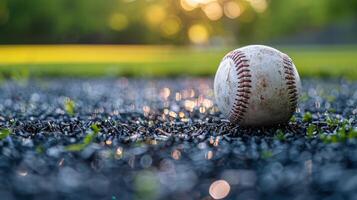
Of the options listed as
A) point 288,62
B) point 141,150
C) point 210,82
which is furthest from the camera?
point 210,82

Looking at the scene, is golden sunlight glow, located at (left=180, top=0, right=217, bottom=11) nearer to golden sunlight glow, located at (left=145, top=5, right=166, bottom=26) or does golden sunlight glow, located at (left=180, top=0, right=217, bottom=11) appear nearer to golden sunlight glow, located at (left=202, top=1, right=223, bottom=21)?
golden sunlight glow, located at (left=202, top=1, right=223, bottom=21)

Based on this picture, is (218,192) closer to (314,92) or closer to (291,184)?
Result: (291,184)

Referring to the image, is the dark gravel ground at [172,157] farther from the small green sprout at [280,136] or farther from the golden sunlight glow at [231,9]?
the golden sunlight glow at [231,9]

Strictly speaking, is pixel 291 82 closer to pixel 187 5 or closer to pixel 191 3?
pixel 187 5

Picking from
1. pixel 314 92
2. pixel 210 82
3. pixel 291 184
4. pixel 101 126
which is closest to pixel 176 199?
pixel 291 184

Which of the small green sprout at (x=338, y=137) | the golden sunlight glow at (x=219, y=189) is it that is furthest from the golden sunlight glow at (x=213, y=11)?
the golden sunlight glow at (x=219, y=189)

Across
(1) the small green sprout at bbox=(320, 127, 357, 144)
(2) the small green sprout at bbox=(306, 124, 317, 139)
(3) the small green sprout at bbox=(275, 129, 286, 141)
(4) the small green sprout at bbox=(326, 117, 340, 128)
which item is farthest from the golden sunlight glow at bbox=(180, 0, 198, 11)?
(1) the small green sprout at bbox=(320, 127, 357, 144)

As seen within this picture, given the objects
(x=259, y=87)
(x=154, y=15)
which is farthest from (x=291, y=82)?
(x=154, y=15)
